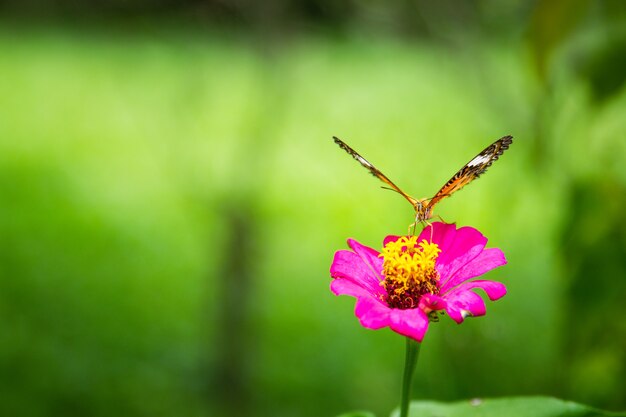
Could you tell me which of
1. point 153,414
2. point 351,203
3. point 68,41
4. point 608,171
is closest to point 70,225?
point 351,203

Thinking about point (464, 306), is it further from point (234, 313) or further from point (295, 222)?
point (295, 222)

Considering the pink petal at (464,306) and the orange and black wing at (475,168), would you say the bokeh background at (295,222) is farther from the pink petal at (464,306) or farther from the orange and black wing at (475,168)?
the pink petal at (464,306)

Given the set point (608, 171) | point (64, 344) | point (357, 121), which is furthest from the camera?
point (357, 121)

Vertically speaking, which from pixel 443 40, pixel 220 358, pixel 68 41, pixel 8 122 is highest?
pixel 68 41

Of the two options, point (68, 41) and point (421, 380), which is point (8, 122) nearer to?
point (68, 41)

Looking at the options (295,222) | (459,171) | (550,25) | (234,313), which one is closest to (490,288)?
(459,171)

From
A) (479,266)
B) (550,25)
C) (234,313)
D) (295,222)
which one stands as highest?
(295,222)
